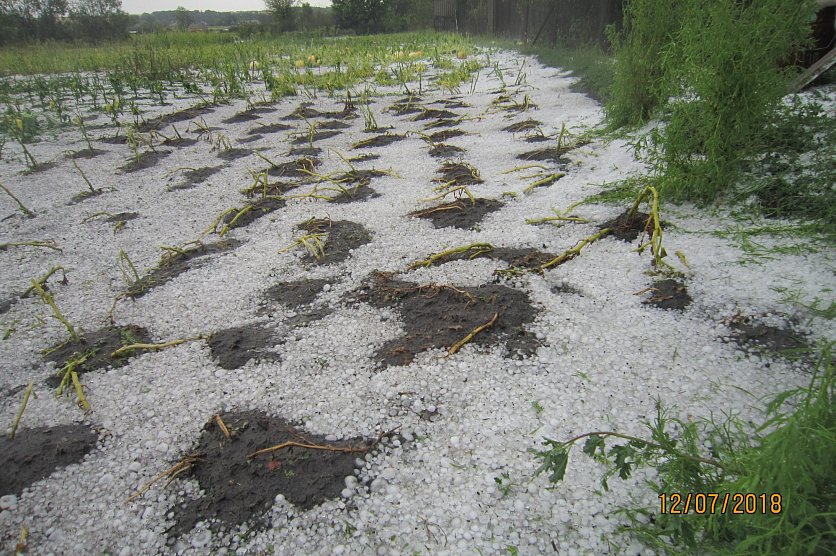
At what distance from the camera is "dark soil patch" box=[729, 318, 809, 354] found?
5.23 feet

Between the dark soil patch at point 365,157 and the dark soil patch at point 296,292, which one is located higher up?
the dark soil patch at point 365,157

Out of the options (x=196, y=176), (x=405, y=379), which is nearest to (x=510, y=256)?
(x=405, y=379)

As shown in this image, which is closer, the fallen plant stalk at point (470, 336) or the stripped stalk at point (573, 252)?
the fallen plant stalk at point (470, 336)

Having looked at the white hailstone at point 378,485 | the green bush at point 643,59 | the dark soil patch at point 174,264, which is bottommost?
the white hailstone at point 378,485

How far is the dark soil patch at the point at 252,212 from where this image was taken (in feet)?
10.3

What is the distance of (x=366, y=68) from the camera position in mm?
8906

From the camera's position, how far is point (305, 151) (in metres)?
4.65

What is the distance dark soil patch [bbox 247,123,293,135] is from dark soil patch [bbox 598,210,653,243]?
14.3 feet

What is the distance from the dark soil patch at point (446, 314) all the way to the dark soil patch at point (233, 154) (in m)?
3.03

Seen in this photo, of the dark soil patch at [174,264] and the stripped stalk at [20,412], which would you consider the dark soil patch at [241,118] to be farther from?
the stripped stalk at [20,412]

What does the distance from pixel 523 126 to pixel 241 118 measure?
12.2 ft

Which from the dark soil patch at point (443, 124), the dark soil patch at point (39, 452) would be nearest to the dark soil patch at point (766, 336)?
the dark soil patch at point (39, 452)

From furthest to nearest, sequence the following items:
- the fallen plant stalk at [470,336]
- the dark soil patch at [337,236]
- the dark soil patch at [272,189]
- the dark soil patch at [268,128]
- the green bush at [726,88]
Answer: the dark soil patch at [268,128], the dark soil patch at [272,189], the dark soil patch at [337,236], the green bush at [726,88], the fallen plant stalk at [470,336]

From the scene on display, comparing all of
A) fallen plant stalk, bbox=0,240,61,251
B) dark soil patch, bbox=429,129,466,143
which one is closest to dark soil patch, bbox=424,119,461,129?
dark soil patch, bbox=429,129,466,143
